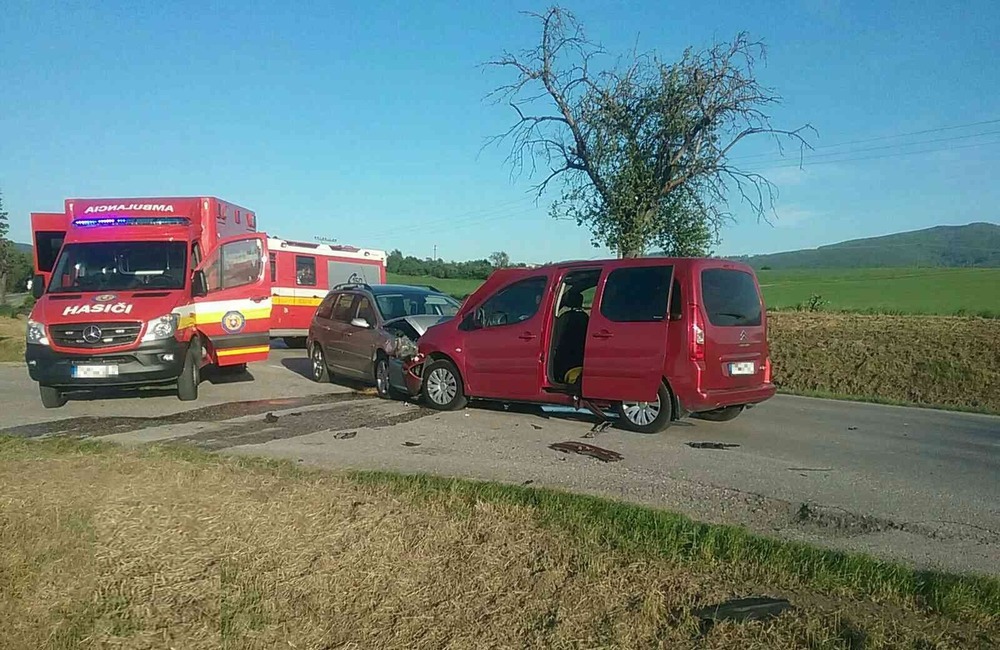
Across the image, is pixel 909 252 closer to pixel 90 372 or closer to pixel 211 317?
pixel 211 317

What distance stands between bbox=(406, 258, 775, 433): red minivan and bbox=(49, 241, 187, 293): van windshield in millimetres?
4272

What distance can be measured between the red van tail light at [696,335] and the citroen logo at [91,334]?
25.2ft

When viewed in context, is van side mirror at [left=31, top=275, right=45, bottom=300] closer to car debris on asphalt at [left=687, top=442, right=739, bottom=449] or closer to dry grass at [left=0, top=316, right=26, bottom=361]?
dry grass at [left=0, top=316, right=26, bottom=361]

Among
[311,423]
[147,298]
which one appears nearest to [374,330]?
[311,423]

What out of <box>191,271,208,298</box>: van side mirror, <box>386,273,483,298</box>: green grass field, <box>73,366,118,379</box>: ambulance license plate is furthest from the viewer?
<box>386,273,483,298</box>: green grass field

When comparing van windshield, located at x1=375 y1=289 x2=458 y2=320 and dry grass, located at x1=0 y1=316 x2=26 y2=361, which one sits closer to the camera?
van windshield, located at x1=375 y1=289 x2=458 y2=320

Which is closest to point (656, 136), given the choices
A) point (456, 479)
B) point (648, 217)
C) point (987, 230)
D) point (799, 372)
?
point (648, 217)

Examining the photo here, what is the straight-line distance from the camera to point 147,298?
38.6 ft

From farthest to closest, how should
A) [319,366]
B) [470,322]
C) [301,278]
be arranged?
1. [301,278]
2. [319,366]
3. [470,322]

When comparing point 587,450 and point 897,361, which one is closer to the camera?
point 587,450

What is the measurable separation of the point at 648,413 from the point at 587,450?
4.13ft

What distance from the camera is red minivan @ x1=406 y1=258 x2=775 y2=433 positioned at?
30.3ft

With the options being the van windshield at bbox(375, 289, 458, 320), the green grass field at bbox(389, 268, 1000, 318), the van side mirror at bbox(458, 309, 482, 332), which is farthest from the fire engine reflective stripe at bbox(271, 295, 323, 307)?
the van side mirror at bbox(458, 309, 482, 332)

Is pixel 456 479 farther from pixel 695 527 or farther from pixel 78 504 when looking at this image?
pixel 78 504
